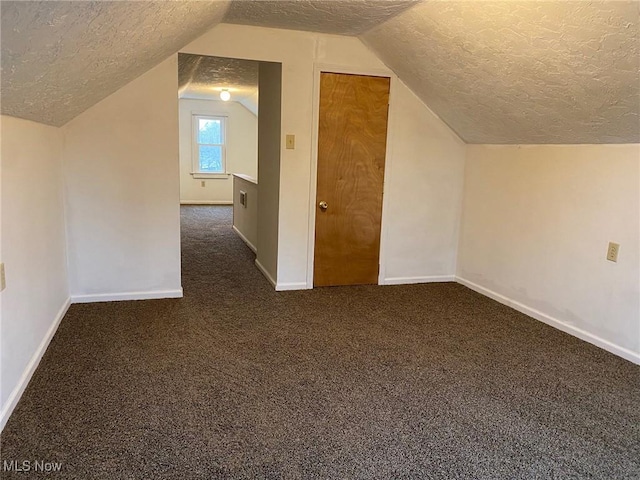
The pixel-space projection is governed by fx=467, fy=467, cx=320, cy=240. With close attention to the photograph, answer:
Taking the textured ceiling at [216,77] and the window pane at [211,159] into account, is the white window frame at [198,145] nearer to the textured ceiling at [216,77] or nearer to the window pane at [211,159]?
the window pane at [211,159]

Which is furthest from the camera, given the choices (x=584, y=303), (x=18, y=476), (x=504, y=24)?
(x=584, y=303)

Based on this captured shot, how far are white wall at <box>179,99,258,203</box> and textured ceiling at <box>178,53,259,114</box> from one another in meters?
0.50

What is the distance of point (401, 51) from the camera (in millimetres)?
3586

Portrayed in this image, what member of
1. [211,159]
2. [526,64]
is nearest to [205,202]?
[211,159]

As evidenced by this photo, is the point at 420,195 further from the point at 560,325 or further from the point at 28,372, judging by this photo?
the point at 28,372

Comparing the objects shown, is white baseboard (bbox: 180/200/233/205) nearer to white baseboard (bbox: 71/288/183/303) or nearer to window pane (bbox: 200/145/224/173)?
window pane (bbox: 200/145/224/173)

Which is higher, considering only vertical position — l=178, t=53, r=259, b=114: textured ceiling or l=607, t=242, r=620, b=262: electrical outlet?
l=178, t=53, r=259, b=114: textured ceiling

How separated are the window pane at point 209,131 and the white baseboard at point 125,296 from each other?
6.90m

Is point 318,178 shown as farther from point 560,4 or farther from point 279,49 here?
point 560,4

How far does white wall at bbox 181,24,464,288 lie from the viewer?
373 centimetres

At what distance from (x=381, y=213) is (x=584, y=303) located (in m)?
1.79

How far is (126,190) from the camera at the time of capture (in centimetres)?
356

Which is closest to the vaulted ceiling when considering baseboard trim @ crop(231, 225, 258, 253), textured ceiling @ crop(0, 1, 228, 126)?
textured ceiling @ crop(0, 1, 228, 126)

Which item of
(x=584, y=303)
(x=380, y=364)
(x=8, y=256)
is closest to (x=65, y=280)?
(x=8, y=256)
